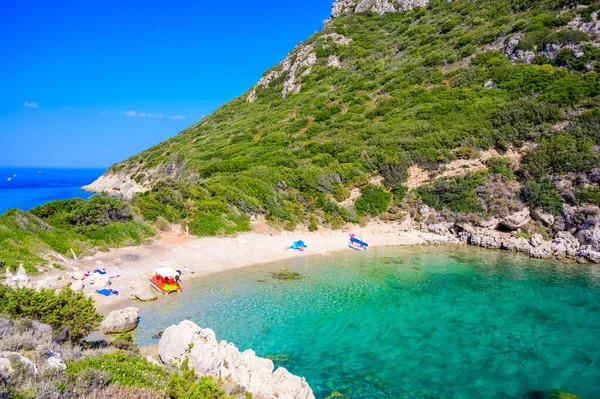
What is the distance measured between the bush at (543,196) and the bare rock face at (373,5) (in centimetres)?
5438

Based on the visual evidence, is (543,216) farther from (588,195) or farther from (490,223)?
→ (490,223)

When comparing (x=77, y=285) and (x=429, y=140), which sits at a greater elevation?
(x=429, y=140)

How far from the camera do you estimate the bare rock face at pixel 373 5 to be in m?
68.4

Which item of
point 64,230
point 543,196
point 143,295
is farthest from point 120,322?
point 543,196

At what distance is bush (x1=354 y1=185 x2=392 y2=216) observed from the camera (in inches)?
1204

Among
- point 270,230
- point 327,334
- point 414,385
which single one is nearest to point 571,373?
point 414,385

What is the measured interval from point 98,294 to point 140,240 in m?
7.06

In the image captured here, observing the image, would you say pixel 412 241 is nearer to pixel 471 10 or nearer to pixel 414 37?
pixel 414 37

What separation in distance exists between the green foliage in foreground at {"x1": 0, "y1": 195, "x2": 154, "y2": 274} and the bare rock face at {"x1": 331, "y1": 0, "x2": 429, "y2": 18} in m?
68.3

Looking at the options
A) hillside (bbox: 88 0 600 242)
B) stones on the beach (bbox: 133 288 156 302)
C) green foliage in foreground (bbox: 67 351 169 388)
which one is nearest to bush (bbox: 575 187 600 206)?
→ hillside (bbox: 88 0 600 242)

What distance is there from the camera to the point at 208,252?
21.9m

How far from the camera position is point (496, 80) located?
1512 inches

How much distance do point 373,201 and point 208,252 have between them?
15.7 m

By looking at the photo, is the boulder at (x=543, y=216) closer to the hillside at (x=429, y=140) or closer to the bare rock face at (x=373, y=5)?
the hillside at (x=429, y=140)
